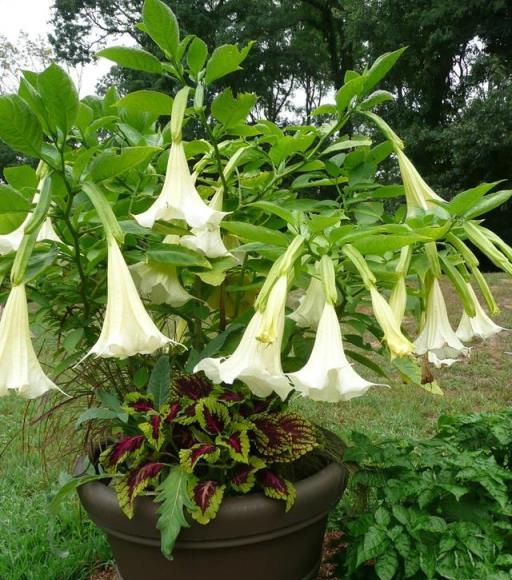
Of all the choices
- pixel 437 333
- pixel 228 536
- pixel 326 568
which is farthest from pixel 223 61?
pixel 326 568

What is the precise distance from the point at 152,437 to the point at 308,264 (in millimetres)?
447

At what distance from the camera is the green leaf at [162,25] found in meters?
1.02

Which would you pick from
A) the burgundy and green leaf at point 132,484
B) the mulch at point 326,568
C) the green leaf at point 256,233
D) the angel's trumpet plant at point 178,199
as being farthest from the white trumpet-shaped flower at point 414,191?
the mulch at point 326,568

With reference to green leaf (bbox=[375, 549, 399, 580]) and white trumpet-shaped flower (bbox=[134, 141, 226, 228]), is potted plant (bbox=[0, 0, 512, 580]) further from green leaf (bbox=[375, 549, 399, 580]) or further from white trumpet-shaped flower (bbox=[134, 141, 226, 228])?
green leaf (bbox=[375, 549, 399, 580])

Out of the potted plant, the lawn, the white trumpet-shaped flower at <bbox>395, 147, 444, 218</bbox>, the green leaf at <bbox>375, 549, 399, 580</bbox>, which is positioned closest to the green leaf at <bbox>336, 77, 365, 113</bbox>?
the potted plant

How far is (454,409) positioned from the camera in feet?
11.1

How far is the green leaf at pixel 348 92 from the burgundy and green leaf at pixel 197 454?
70 cm

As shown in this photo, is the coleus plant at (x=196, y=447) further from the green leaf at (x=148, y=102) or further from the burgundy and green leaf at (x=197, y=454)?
the green leaf at (x=148, y=102)

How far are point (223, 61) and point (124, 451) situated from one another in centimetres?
76

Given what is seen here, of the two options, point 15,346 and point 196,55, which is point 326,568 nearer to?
point 15,346

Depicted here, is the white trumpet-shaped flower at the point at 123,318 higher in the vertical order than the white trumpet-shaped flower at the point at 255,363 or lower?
higher

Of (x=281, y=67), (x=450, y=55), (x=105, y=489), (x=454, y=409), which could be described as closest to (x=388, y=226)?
(x=105, y=489)

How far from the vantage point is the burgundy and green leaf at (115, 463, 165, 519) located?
115 centimetres

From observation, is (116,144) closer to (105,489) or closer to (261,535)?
(105,489)
